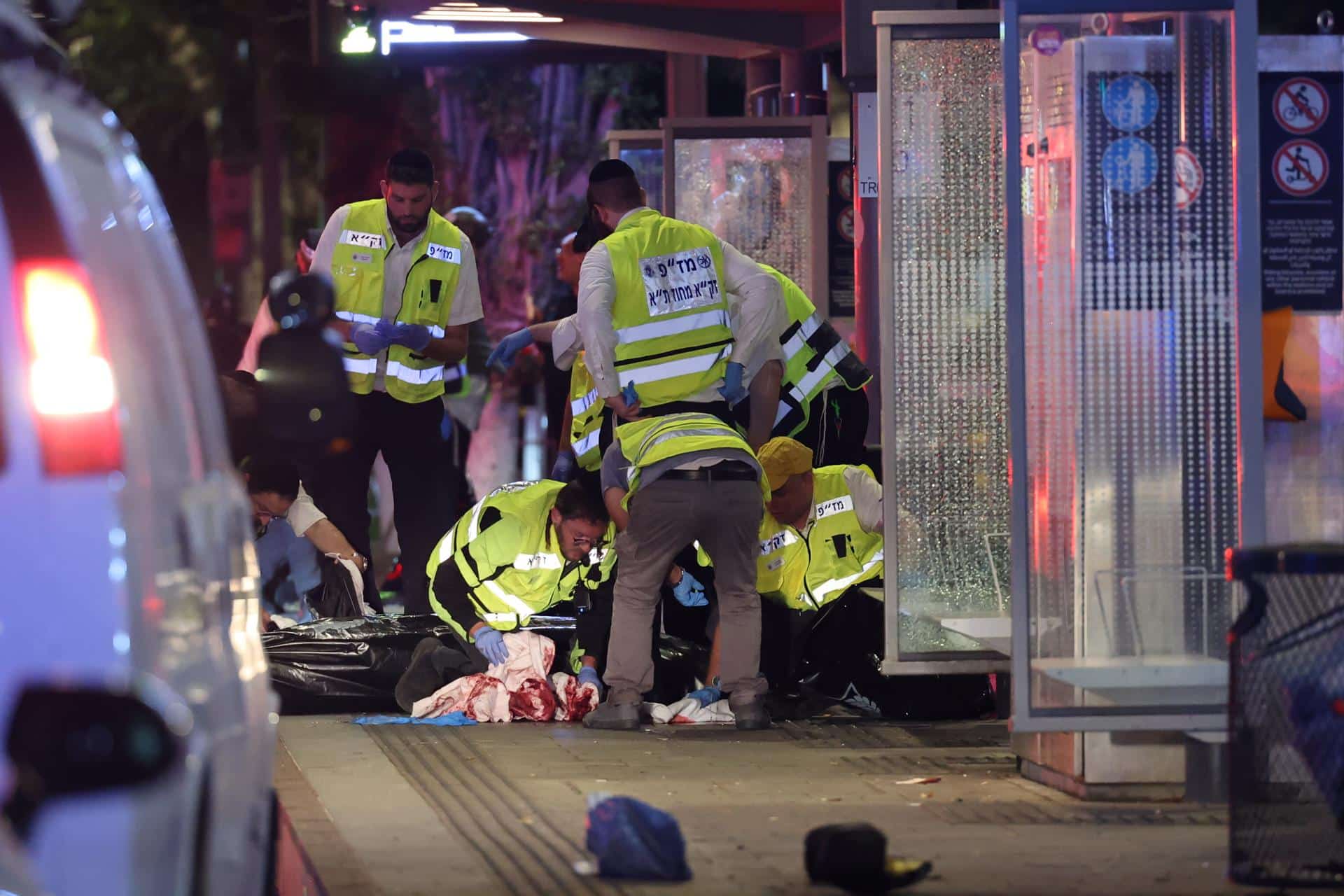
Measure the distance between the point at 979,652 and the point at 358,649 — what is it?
8.43 feet

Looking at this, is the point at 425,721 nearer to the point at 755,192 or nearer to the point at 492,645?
the point at 492,645

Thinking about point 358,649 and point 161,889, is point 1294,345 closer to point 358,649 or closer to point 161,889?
point 358,649

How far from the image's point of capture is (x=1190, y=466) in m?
7.75

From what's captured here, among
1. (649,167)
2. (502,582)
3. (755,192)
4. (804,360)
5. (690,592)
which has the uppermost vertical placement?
(649,167)

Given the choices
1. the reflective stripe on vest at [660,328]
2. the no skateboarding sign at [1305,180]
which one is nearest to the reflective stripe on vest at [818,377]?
the reflective stripe on vest at [660,328]

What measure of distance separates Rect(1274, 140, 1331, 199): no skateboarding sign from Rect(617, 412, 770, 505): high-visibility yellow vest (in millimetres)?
2197

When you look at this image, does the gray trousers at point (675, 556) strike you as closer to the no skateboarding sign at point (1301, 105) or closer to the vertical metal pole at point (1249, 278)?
the vertical metal pole at point (1249, 278)

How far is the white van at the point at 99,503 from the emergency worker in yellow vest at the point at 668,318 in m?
5.10

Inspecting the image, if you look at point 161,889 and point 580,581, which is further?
point 580,581

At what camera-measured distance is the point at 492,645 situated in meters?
Answer: 9.64

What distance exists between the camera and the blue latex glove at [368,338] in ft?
36.0

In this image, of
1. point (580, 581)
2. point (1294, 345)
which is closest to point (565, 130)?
point (580, 581)

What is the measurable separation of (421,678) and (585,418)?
63.2 inches

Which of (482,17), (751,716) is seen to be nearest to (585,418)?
(751,716)
